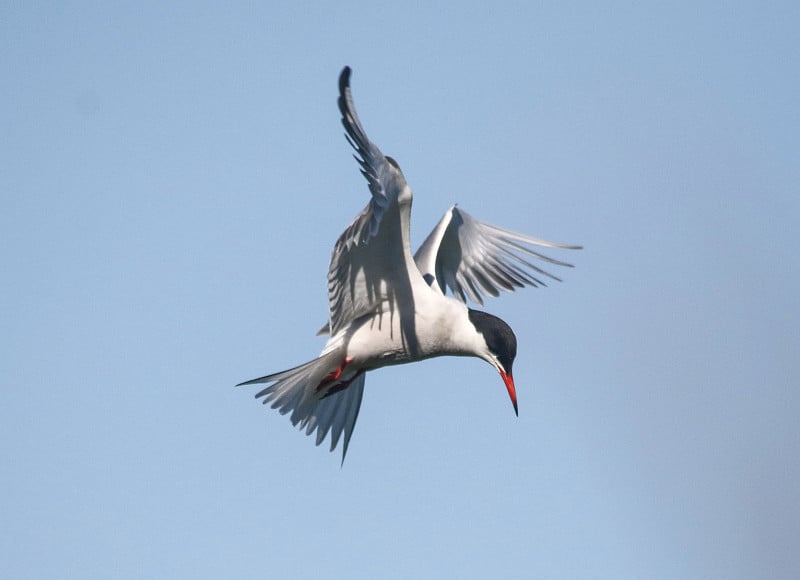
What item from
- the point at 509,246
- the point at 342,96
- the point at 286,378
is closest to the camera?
the point at 342,96

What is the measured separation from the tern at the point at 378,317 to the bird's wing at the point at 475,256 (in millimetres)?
19

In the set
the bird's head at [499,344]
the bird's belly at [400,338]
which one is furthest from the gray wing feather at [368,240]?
the bird's head at [499,344]

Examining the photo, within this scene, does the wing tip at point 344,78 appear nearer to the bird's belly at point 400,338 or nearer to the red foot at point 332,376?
the bird's belly at point 400,338

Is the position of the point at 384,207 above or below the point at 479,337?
above

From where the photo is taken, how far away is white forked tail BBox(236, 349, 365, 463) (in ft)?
24.7

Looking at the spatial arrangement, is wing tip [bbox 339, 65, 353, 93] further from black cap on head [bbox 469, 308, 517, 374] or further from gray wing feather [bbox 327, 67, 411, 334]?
black cap on head [bbox 469, 308, 517, 374]

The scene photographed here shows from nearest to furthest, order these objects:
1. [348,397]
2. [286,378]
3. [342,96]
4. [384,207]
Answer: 1. [342,96]
2. [384,207]
3. [286,378]
4. [348,397]

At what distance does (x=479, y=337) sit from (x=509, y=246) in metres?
1.81

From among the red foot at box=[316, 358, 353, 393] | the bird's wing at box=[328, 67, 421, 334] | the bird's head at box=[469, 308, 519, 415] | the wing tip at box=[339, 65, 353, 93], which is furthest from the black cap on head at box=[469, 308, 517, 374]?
the wing tip at box=[339, 65, 353, 93]

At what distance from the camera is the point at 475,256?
8.76 m

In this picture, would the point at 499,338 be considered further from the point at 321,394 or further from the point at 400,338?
the point at 321,394

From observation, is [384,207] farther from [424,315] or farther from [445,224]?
[445,224]

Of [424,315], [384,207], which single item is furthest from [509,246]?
[384,207]

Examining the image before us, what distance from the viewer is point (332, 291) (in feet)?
24.0
